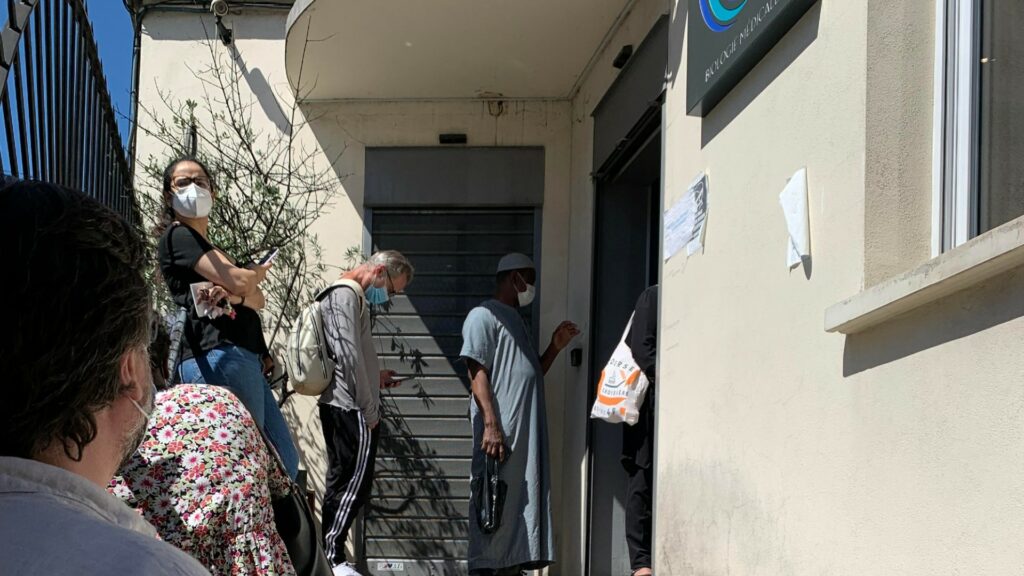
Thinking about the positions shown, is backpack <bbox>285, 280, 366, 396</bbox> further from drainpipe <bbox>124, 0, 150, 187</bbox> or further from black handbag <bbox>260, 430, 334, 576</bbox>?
black handbag <bbox>260, 430, 334, 576</bbox>

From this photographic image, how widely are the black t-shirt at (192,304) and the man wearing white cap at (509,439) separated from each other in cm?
234

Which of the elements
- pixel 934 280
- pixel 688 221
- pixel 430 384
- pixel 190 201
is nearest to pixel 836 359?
pixel 934 280

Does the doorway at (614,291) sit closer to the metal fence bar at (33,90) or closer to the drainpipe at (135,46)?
the drainpipe at (135,46)

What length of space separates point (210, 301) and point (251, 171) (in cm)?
367

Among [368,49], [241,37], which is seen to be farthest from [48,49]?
[241,37]

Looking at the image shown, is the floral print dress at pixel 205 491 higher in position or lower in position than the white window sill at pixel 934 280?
→ lower

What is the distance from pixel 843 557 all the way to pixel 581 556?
12.3 feet

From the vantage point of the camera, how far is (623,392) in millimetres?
5395

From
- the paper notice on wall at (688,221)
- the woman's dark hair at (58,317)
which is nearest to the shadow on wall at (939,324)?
the paper notice on wall at (688,221)

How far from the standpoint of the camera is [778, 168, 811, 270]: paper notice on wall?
3334 millimetres

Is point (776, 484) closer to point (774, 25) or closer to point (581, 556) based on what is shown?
point (774, 25)

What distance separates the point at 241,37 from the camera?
8031mm

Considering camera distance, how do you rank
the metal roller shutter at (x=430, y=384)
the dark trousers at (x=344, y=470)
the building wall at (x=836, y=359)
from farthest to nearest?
1. the metal roller shutter at (x=430, y=384)
2. the dark trousers at (x=344, y=470)
3. the building wall at (x=836, y=359)

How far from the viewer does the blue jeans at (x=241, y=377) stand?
418 centimetres
